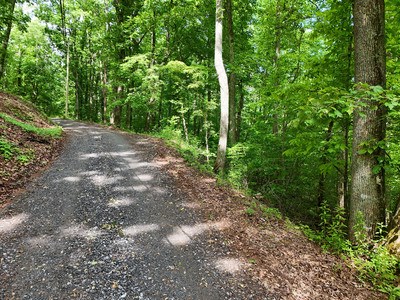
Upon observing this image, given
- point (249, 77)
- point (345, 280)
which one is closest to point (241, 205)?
point (345, 280)

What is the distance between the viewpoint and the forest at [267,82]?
15.9 feet

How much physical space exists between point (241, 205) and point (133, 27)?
54.3 ft

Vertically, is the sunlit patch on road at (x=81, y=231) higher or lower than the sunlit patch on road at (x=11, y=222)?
lower

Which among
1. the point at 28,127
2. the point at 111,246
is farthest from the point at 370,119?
the point at 28,127

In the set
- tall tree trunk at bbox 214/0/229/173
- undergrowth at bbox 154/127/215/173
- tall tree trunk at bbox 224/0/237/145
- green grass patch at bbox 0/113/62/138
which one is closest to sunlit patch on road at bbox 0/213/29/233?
undergrowth at bbox 154/127/215/173

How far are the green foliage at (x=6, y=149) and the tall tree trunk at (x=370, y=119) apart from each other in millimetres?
9095

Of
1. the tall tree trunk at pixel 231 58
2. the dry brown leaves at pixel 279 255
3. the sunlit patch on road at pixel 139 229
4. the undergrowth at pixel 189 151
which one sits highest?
the tall tree trunk at pixel 231 58

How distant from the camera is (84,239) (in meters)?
4.75

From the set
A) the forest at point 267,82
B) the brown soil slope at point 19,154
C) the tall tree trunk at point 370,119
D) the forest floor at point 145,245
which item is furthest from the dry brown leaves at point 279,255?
the brown soil slope at point 19,154

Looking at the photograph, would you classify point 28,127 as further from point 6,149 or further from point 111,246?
point 111,246

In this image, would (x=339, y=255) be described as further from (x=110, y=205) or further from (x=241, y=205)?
(x=110, y=205)

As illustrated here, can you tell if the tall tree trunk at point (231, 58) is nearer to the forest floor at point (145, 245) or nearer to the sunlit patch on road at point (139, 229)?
the forest floor at point (145, 245)

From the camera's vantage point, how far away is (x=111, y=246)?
464cm

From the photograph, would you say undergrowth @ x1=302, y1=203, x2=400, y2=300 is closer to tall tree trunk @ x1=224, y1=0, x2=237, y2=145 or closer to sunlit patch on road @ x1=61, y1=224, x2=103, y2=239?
sunlit patch on road @ x1=61, y1=224, x2=103, y2=239
